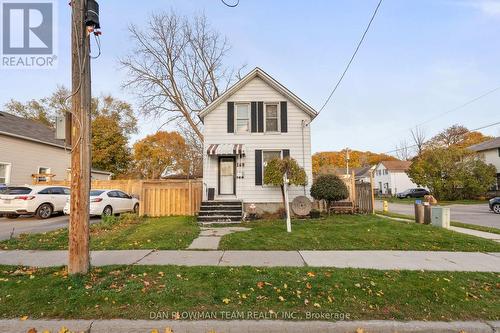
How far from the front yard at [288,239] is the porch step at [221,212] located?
72.1 inches

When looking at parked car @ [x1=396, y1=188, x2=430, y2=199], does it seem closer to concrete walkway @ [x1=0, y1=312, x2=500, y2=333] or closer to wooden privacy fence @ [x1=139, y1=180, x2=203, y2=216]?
wooden privacy fence @ [x1=139, y1=180, x2=203, y2=216]

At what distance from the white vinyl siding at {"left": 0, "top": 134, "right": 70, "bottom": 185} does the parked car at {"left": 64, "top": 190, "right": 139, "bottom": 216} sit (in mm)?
4956

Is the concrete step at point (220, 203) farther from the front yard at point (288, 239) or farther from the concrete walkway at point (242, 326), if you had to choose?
the concrete walkway at point (242, 326)

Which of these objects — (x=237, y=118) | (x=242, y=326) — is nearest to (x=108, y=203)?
(x=237, y=118)

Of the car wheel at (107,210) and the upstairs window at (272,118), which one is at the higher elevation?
the upstairs window at (272,118)

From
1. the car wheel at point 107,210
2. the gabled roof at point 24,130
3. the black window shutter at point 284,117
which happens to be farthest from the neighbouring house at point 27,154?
the black window shutter at point 284,117

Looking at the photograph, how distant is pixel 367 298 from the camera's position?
3.92 metres

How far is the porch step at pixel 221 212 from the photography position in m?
11.6

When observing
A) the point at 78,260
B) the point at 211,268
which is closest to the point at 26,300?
the point at 78,260

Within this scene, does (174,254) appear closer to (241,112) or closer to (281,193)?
(281,193)

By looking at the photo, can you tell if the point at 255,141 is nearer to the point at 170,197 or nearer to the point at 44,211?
the point at 170,197

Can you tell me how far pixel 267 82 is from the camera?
13.9 m

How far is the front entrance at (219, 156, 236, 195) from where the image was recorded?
13.8m

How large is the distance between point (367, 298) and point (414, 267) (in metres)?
2.16
